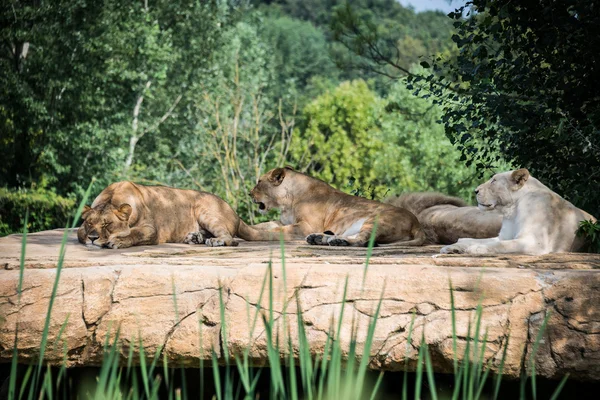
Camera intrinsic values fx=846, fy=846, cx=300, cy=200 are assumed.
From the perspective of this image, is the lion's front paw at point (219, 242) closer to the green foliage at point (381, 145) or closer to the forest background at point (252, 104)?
the forest background at point (252, 104)

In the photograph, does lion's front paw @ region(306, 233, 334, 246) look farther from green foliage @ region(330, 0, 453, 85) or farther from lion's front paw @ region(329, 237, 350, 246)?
green foliage @ region(330, 0, 453, 85)

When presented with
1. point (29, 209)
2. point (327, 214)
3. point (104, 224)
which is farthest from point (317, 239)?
point (29, 209)

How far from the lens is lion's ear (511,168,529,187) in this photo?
6457 mm

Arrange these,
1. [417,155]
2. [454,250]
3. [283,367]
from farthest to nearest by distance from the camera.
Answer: [417,155]
[454,250]
[283,367]

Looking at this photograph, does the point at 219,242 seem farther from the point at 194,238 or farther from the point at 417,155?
the point at 417,155

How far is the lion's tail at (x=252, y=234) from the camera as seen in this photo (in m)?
8.03

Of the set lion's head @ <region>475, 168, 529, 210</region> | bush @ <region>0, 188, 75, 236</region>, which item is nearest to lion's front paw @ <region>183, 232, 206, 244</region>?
lion's head @ <region>475, 168, 529, 210</region>

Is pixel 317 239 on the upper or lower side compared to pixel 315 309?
upper

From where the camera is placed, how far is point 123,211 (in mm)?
6797

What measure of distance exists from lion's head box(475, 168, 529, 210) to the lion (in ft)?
0.76

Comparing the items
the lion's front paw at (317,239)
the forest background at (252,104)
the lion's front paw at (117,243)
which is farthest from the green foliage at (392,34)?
the lion's front paw at (117,243)

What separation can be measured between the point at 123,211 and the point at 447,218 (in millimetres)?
3064

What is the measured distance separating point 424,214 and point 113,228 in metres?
3.35

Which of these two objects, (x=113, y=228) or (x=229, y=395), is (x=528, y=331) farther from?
(x=113, y=228)
